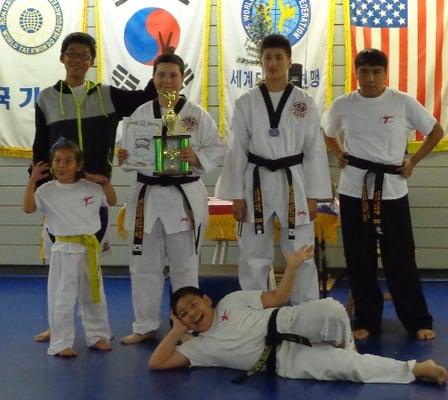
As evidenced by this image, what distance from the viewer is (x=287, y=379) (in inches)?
149

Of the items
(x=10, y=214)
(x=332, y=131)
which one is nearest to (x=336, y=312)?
(x=332, y=131)

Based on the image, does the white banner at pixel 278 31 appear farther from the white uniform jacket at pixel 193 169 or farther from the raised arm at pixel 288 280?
the raised arm at pixel 288 280

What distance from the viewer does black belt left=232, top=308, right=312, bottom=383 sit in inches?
149

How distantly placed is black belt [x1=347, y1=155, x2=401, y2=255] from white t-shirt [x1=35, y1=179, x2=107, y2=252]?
1.61m

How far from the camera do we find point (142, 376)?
3.90 m

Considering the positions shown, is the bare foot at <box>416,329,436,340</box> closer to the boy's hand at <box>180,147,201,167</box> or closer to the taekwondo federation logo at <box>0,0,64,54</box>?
the boy's hand at <box>180,147,201,167</box>

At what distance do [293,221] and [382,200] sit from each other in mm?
654

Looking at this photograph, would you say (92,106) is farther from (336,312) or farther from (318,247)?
(318,247)

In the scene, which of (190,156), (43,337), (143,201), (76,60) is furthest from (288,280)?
(76,60)

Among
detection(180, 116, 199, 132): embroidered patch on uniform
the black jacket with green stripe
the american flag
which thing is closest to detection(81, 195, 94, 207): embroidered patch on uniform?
the black jacket with green stripe

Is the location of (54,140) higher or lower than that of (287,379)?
higher

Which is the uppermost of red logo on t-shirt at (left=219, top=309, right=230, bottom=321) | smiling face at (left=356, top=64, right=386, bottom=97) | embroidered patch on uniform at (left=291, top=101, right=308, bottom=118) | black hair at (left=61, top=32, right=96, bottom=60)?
black hair at (left=61, top=32, right=96, bottom=60)

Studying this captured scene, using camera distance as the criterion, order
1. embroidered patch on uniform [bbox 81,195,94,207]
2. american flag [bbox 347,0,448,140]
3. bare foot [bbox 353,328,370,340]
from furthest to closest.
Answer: american flag [bbox 347,0,448,140]
bare foot [bbox 353,328,370,340]
embroidered patch on uniform [bbox 81,195,94,207]

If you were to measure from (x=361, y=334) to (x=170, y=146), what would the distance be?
1.63 meters
